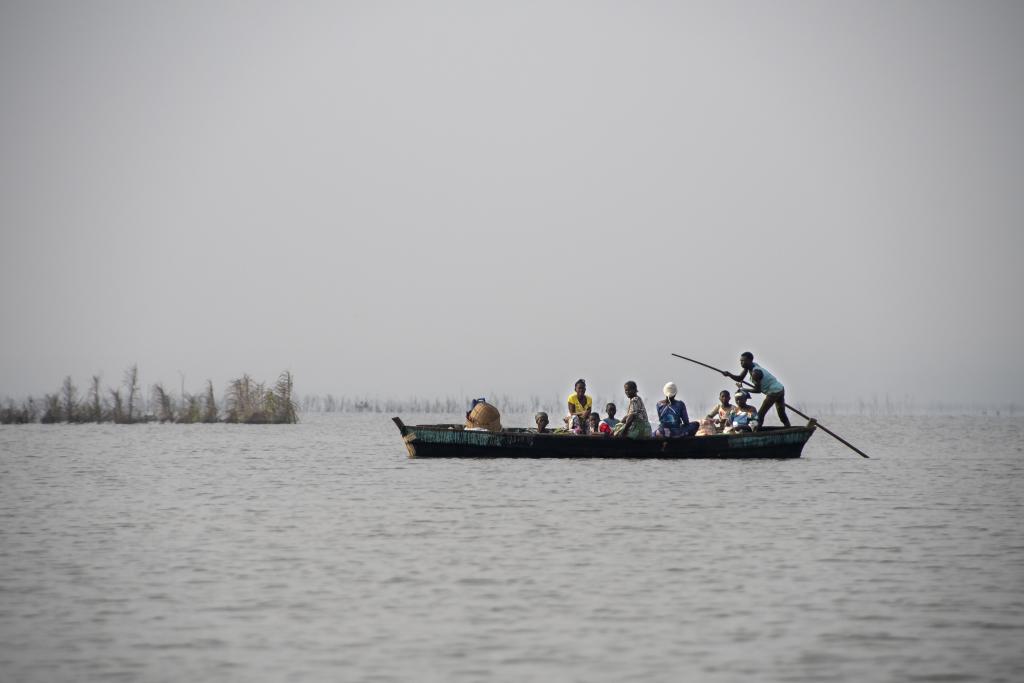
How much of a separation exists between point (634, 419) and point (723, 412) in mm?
2922

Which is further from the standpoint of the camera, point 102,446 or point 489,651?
point 102,446

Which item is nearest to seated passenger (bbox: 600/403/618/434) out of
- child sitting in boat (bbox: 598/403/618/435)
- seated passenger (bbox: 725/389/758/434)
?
child sitting in boat (bbox: 598/403/618/435)

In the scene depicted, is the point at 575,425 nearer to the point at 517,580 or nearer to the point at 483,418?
the point at 483,418

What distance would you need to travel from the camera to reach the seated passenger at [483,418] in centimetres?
3192

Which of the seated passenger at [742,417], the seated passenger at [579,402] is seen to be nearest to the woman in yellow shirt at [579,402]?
the seated passenger at [579,402]

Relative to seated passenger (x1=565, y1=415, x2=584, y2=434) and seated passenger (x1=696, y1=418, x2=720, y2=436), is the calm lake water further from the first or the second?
seated passenger (x1=696, y1=418, x2=720, y2=436)

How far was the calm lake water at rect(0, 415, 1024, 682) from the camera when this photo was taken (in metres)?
10.2

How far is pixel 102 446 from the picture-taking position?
51.0 metres

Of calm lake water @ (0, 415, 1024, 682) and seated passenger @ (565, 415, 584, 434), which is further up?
seated passenger @ (565, 415, 584, 434)

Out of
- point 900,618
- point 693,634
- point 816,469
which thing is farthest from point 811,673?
point 816,469

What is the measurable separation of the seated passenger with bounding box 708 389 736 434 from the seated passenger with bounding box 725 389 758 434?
0.12 m

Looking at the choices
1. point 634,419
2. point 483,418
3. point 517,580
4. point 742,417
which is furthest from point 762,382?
point 517,580

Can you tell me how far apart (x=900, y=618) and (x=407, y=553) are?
23.5 ft

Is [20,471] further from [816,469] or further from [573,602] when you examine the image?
[573,602]
